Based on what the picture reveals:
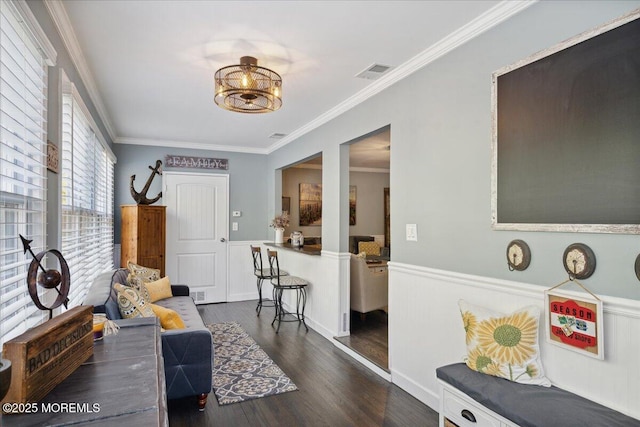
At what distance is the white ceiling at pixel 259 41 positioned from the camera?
2.22m

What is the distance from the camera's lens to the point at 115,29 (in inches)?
97.7

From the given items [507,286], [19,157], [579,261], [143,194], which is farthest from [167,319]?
[143,194]

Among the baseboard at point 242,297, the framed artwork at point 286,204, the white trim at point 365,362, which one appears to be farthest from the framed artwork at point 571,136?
the framed artwork at point 286,204

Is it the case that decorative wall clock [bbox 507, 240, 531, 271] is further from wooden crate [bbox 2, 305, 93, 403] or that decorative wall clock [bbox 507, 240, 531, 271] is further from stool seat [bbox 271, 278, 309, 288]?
stool seat [bbox 271, 278, 309, 288]

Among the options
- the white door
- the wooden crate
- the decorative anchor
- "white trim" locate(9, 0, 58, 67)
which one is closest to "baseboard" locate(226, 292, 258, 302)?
the white door

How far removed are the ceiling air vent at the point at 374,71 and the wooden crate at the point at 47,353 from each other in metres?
2.60

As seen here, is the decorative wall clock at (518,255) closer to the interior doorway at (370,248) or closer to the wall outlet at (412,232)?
the wall outlet at (412,232)

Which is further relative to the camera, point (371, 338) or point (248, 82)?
point (371, 338)

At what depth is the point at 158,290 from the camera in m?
4.22

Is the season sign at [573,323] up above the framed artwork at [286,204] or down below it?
below

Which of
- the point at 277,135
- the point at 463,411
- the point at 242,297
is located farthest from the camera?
the point at 242,297

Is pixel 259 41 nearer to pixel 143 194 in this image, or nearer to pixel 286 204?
pixel 143 194

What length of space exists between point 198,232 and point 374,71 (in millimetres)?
4149

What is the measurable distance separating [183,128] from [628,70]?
4.76 m
